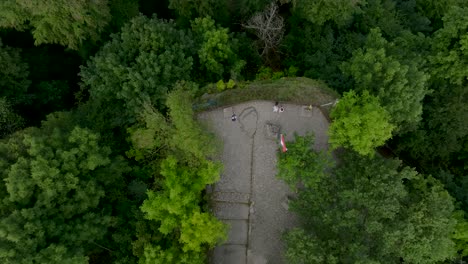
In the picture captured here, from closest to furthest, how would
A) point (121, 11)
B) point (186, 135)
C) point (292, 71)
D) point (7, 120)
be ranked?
point (186, 135) < point (7, 120) < point (292, 71) < point (121, 11)

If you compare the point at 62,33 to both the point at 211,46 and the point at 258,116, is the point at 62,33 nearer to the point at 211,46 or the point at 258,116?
the point at 211,46

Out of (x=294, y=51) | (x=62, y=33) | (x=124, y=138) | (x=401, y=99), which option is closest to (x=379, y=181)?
(x=401, y=99)

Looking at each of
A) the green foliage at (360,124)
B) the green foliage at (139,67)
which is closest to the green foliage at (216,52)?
the green foliage at (139,67)

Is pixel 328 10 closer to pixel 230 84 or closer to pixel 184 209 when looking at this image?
pixel 230 84

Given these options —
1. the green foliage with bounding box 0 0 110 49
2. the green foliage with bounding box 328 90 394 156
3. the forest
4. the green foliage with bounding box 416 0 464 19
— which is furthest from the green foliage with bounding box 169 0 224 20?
the green foliage with bounding box 416 0 464 19

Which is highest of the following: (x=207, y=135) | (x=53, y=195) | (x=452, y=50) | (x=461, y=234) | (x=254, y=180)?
(x=452, y=50)

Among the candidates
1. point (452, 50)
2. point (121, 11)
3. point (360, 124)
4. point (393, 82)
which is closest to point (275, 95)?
point (360, 124)
